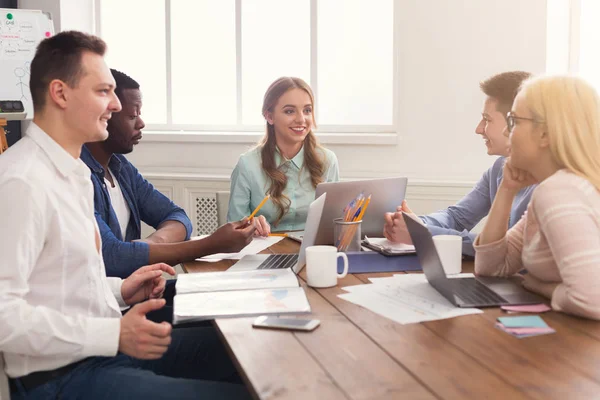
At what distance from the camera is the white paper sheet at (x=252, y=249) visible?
209 centimetres

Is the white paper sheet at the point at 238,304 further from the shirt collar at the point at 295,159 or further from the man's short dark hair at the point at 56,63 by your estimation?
the shirt collar at the point at 295,159

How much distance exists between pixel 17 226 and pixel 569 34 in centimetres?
332

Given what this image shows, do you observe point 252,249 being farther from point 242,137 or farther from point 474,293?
point 242,137

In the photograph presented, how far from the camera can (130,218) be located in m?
2.51

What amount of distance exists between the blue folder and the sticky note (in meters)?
0.51

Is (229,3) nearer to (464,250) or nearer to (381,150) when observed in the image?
(381,150)

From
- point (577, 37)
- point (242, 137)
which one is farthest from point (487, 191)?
point (242, 137)

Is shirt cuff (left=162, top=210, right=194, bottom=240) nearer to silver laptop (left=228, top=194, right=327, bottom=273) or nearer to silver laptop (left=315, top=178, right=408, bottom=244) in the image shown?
silver laptop (left=228, top=194, right=327, bottom=273)

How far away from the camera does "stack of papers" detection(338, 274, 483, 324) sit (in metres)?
1.42

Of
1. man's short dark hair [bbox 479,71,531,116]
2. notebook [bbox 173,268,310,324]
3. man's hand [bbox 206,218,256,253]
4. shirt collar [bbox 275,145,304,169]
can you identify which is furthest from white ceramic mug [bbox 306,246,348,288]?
shirt collar [bbox 275,145,304,169]

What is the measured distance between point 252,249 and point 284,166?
87 centimetres

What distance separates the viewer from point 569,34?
377 centimetres

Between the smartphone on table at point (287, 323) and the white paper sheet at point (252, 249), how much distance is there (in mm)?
700

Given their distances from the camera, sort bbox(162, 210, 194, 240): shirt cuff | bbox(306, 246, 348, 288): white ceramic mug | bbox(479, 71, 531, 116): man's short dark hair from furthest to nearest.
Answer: bbox(162, 210, 194, 240): shirt cuff
bbox(479, 71, 531, 116): man's short dark hair
bbox(306, 246, 348, 288): white ceramic mug
